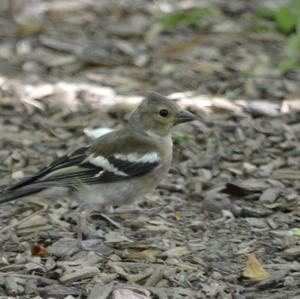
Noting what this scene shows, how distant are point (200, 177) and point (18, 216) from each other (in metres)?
1.49

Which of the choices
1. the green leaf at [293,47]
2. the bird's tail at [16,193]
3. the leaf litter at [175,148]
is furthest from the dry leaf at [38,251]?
the green leaf at [293,47]

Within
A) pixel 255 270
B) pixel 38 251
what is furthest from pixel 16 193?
pixel 255 270

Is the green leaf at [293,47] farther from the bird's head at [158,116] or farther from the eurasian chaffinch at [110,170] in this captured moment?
the eurasian chaffinch at [110,170]

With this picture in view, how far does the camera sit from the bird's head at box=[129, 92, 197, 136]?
253 inches

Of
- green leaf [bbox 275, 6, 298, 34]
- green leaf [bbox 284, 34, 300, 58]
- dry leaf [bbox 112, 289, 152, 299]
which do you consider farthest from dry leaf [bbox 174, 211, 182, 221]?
green leaf [bbox 275, 6, 298, 34]

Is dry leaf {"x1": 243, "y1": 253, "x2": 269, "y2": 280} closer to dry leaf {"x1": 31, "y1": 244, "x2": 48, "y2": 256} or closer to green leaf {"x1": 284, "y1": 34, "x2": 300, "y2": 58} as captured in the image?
dry leaf {"x1": 31, "y1": 244, "x2": 48, "y2": 256}

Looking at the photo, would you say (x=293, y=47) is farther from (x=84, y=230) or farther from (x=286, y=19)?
(x=84, y=230)

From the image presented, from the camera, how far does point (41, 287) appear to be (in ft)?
17.1

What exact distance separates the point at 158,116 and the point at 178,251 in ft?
3.71

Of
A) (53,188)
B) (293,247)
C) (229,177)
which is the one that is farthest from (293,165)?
(53,188)

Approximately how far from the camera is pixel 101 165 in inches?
240

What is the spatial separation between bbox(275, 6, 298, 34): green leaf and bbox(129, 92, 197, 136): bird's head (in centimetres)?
328

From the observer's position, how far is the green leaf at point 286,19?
9328 millimetres

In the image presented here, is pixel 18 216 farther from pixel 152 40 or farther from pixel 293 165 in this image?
pixel 152 40
